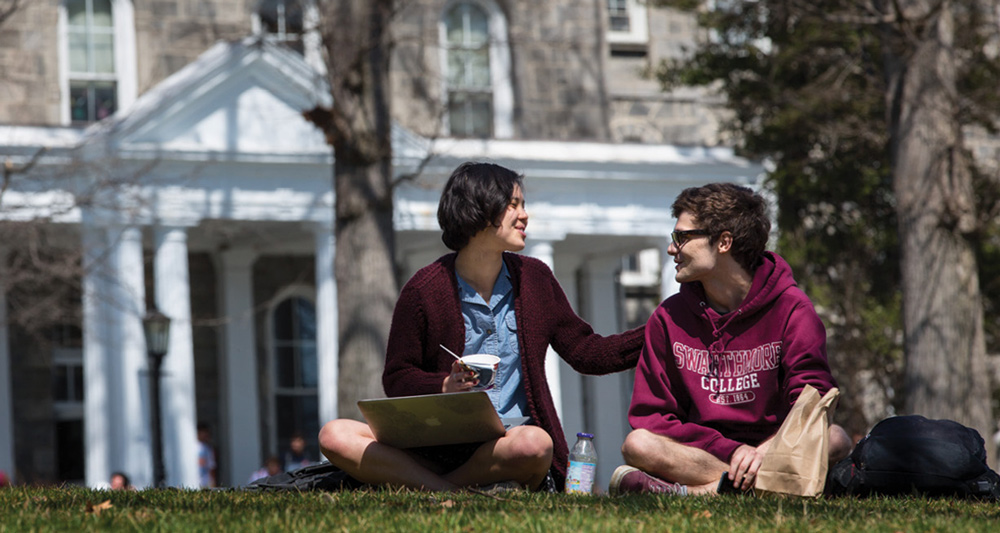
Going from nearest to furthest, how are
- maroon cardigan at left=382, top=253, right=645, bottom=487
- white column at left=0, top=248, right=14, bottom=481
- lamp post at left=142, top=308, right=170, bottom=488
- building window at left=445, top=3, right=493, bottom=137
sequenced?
maroon cardigan at left=382, top=253, right=645, bottom=487 → lamp post at left=142, top=308, right=170, bottom=488 → white column at left=0, top=248, right=14, bottom=481 → building window at left=445, top=3, right=493, bottom=137

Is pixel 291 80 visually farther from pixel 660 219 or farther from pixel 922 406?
pixel 922 406

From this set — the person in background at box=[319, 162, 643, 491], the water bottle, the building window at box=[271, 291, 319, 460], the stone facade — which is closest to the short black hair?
the person in background at box=[319, 162, 643, 491]

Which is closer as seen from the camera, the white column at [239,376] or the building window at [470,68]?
the white column at [239,376]

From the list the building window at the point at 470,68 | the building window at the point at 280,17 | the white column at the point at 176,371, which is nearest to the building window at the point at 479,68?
the building window at the point at 470,68

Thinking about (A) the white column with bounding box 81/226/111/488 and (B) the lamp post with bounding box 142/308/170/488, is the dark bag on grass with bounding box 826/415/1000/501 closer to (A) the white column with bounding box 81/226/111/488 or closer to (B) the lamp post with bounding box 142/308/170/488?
(B) the lamp post with bounding box 142/308/170/488

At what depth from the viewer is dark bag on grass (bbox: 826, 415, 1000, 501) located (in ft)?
19.1

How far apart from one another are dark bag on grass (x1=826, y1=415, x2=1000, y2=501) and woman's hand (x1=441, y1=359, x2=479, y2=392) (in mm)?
1666

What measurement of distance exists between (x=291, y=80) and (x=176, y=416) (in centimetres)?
428

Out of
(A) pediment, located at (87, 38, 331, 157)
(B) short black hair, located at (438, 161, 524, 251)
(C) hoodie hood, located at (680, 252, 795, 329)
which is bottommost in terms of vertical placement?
(C) hoodie hood, located at (680, 252, 795, 329)

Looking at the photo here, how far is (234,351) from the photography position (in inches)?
782

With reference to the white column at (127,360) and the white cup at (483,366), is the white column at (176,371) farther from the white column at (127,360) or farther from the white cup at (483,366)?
the white cup at (483,366)

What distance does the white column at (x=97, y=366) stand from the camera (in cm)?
1658

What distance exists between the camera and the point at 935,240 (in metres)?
13.1

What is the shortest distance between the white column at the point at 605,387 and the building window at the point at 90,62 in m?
7.61
